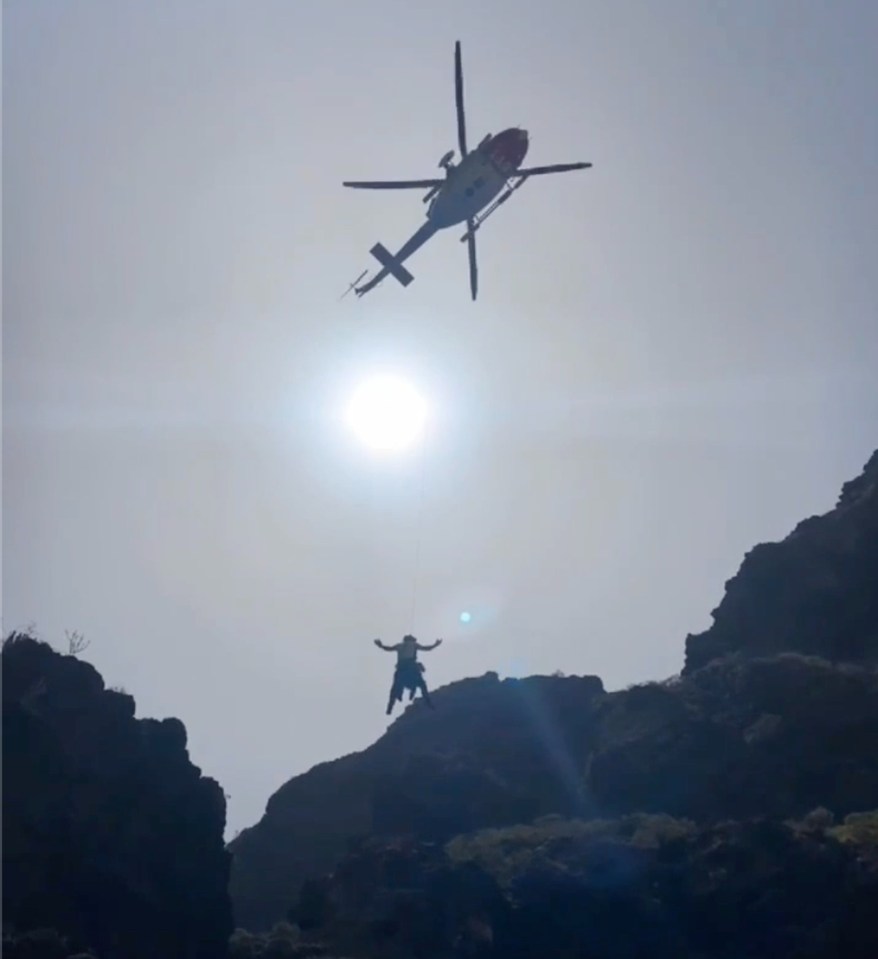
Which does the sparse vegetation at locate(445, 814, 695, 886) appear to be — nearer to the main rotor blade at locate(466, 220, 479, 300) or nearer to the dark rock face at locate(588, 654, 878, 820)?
the dark rock face at locate(588, 654, 878, 820)

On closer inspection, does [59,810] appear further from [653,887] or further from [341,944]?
[653,887]

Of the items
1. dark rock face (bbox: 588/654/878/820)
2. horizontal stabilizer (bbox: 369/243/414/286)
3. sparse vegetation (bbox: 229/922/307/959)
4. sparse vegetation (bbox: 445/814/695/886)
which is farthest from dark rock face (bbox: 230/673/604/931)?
horizontal stabilizer (bbox: 369/243/414/286)

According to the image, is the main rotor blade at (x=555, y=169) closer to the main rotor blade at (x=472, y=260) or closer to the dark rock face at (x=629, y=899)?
the main rotor blade at (x=472, y=260)

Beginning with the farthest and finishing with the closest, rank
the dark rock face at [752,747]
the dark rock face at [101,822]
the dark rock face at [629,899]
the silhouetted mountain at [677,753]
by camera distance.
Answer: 1. the dark rock face at [752,747]
2. the silhouetted mountain at [677,753]
3. the dark rock face at [629,899]
4. the dark rock face at [101,822]

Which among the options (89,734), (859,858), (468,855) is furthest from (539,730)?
(89,734)

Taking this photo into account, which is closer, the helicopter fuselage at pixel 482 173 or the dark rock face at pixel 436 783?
the helicopter fuselage at pixel 482 173

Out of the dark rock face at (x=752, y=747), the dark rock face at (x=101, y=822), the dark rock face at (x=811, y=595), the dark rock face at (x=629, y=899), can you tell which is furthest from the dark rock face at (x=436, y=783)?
the dark rock face at (x=101, y=822)

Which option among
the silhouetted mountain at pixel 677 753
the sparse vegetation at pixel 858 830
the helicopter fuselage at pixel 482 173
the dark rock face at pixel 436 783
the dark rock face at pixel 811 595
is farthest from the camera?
the dark rock face at pixel 811 595
